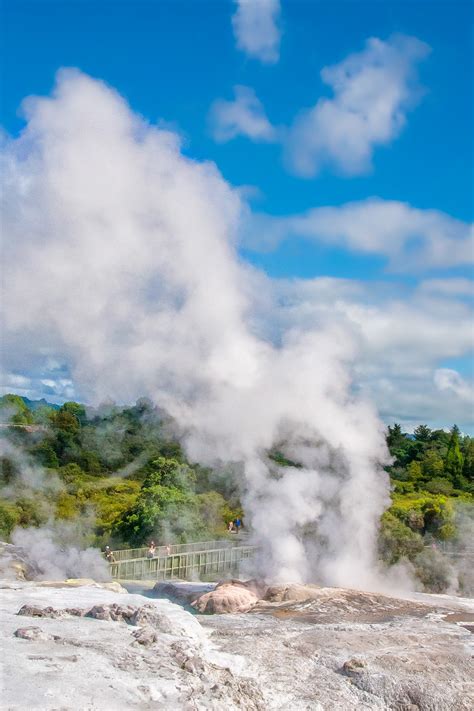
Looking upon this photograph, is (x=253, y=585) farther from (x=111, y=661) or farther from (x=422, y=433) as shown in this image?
(x=422, y=433)

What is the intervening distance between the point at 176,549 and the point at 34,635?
14538 mm

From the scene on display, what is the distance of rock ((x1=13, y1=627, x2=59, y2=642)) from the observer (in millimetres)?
11570

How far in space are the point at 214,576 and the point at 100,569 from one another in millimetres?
5416

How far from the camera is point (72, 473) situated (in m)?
36.1

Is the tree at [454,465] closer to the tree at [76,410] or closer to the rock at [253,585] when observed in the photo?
the tree at [76,410]

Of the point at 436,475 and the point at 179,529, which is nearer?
the point at 179,529

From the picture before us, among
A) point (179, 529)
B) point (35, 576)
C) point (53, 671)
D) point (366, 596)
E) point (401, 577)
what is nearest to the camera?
point (53, 671)

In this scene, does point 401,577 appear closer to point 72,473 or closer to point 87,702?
point 87,702

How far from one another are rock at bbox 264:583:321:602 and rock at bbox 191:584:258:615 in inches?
18.5

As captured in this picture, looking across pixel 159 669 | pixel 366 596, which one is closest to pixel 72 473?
pixel 366 596

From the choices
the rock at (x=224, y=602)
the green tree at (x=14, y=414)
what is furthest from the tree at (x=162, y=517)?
the green tree at (x=14, y=414)

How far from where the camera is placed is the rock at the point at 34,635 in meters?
11.6

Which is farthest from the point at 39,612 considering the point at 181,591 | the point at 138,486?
the point at 138,486

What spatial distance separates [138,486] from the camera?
1423 inches
